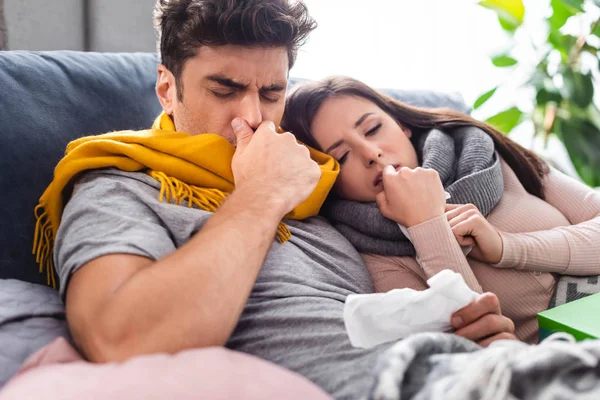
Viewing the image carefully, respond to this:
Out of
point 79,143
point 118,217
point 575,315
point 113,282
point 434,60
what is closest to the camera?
point 113,282

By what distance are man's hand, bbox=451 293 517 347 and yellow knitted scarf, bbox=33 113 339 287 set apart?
40cm

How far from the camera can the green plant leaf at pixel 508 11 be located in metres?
2.54

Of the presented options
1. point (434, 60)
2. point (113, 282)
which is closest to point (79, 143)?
point (113, 282)

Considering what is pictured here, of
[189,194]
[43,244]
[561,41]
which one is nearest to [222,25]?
[189,194]

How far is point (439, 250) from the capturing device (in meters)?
1.25

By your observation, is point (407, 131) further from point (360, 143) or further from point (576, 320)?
point (576, 320)

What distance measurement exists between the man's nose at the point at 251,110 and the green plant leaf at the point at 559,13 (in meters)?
1.82

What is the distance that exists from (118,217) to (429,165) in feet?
2.64

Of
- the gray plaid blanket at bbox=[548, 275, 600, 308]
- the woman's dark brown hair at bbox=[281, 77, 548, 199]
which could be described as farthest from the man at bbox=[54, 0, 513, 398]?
the gray plaid blanket at bbox=[548, 275, 600, 308]

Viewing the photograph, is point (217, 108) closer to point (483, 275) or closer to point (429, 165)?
point (429, 165)

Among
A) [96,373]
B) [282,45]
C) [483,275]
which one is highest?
[282,45]

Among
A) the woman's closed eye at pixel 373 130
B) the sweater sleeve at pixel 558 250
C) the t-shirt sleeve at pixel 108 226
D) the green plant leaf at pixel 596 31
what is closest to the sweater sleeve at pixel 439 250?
the sweater sleeve at pixel 558 250

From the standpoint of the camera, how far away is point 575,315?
1.08 metres

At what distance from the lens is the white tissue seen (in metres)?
0.96
